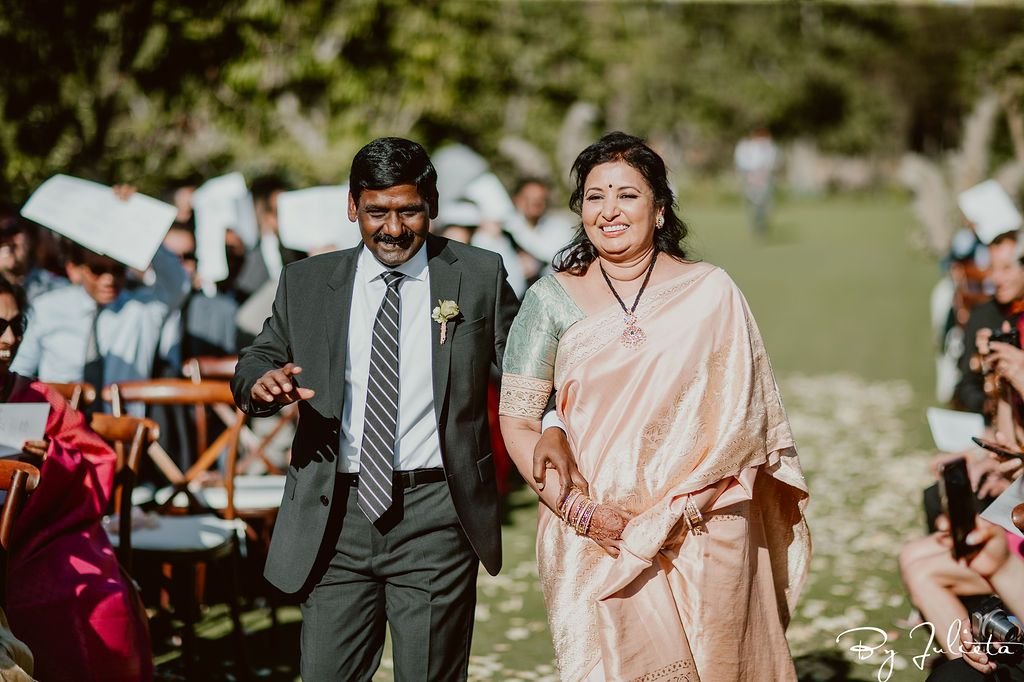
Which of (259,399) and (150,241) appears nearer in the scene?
(259,399)

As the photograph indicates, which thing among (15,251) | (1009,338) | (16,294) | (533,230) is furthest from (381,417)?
(533,230)

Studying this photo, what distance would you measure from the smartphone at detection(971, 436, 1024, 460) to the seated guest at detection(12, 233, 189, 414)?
14.3 ft

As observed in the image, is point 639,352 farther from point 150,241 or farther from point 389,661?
point 150,241

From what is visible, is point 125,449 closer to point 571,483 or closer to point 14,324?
point 14,324

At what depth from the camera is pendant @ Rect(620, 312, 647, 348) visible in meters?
3.41

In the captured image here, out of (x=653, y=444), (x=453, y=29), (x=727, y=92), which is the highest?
(x=727, y=92)

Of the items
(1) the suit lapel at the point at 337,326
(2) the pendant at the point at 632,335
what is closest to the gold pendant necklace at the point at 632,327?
(2) the pendant at the point at 632,335

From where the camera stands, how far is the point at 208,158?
41.9 feet

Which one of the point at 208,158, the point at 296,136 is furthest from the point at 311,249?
the point at 296,136

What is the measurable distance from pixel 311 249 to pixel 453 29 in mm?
8168

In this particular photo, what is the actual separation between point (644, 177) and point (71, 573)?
7.94 feet

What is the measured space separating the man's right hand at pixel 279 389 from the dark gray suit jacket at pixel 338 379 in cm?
16

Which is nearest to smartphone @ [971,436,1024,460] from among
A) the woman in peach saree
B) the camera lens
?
the camera lens

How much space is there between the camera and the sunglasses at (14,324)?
4121 mm
